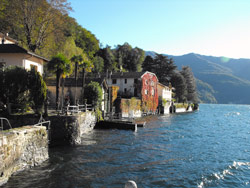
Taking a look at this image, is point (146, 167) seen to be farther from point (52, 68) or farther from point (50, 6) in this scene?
point (50, 6)


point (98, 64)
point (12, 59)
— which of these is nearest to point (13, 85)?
point (12, 59)

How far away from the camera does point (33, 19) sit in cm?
3931

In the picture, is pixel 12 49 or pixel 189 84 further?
pixel 189 84

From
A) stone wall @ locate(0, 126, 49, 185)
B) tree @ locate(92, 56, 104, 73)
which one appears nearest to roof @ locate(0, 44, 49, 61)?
stone wall @ locate(0, 126, 49, 185)

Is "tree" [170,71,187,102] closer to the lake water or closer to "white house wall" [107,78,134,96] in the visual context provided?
"white house wall" [107,78,134,96]

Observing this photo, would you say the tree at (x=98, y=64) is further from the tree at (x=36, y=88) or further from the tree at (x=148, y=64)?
the tree at (x=36, y=88)

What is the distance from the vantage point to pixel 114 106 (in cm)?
4750

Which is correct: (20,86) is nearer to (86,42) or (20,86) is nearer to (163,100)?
(163,100)

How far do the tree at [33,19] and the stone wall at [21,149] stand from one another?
28232 mm

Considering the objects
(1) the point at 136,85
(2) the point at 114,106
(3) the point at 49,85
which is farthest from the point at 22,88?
(1) the point at 136,85

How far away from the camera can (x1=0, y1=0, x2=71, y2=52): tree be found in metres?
38.4

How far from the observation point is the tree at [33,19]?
3844 cm

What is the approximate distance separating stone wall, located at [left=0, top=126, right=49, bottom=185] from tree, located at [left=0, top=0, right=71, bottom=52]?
92.6 feet

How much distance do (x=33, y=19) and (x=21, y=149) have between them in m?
32.7
